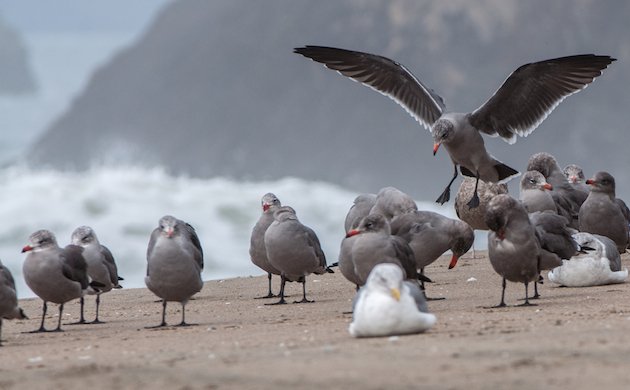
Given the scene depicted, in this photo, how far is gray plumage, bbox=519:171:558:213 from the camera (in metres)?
13.7

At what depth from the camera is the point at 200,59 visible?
4250 centimetres

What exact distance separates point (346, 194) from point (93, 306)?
17.4 meters

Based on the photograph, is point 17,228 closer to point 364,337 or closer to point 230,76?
point 230,76

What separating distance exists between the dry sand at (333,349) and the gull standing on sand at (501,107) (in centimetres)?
272

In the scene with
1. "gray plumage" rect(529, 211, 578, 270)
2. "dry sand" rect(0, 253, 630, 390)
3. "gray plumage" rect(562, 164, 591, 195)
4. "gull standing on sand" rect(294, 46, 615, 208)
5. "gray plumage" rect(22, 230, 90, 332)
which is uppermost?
"gull standing on sand" rect(294, 46, 615, 208)

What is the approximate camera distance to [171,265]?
9.88m

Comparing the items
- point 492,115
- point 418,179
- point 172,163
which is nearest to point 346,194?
point 418,179

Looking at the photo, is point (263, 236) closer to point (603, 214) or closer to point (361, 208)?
point (361, 208)

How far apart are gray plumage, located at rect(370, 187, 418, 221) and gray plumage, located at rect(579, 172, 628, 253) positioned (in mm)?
2580

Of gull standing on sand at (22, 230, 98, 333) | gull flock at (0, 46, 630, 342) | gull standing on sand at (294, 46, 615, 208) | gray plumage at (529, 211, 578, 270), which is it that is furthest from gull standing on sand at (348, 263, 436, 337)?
gull standing on sand at (294, 46, 615, 208)

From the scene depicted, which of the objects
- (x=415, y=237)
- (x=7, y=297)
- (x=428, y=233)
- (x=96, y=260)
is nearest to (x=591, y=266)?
(x=428, y=233)

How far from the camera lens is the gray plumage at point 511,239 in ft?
33.6

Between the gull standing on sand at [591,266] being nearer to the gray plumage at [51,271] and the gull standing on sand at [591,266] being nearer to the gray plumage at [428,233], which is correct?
the gray plumage at [428,233]

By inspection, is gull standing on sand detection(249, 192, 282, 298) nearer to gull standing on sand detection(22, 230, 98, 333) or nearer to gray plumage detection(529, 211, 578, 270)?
gull standing on sand detection(22, 230, 98, 333)
